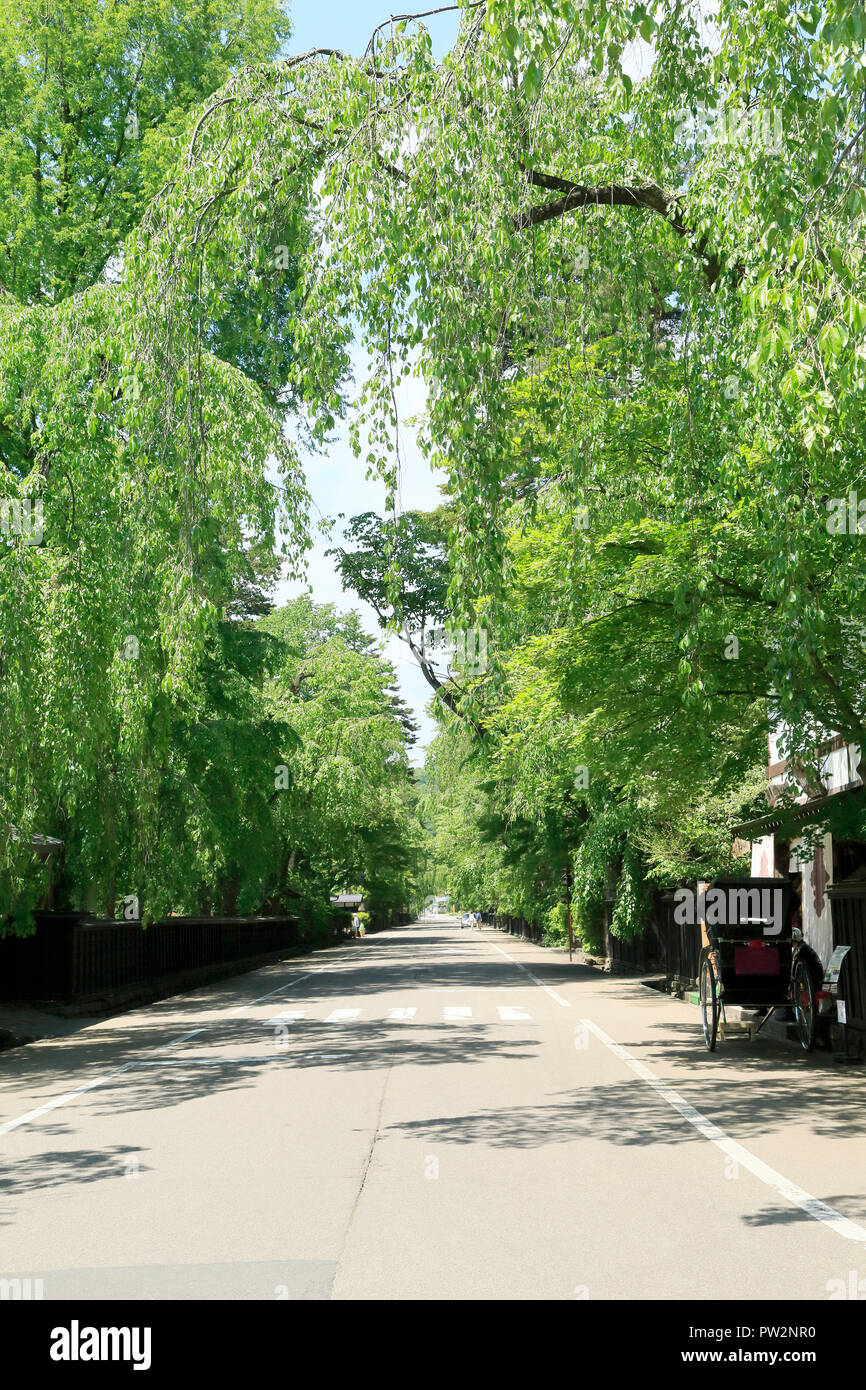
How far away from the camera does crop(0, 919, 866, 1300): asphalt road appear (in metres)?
5.50

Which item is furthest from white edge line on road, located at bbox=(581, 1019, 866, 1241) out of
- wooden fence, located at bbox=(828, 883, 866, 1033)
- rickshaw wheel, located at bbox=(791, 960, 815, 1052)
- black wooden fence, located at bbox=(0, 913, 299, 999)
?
black wooden fence, located at bbox=(0, 913, 299, 999)

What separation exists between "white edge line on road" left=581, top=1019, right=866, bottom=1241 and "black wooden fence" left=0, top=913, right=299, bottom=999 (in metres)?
11.3

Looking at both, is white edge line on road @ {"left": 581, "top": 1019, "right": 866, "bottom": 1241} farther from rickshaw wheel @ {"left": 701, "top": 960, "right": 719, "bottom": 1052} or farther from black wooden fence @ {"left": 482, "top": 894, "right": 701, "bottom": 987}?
black wooden fence @ {"left": 482, "top": 894, "right": 701, "bottom": 987}

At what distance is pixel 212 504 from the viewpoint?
12.0 m

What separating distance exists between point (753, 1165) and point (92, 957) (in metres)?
16.2

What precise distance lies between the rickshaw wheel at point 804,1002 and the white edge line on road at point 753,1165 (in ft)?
6.60

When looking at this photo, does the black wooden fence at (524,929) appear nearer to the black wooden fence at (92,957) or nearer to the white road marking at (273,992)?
the white road marking at (273,992)

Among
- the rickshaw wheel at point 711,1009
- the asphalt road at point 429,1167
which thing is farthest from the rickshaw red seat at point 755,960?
the asphalt road at point 429,1167

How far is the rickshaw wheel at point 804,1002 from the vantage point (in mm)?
13664

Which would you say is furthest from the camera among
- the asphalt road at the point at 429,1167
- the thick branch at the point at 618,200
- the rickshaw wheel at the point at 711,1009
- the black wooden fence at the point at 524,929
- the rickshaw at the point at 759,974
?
the black wooden fence at the point at 524,929

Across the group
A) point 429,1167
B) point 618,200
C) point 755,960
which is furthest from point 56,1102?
point 618,200

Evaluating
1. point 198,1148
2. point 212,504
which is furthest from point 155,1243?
point 212,504

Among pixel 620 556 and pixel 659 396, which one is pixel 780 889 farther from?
pixel 659 396

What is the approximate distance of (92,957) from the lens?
22.0 metres
